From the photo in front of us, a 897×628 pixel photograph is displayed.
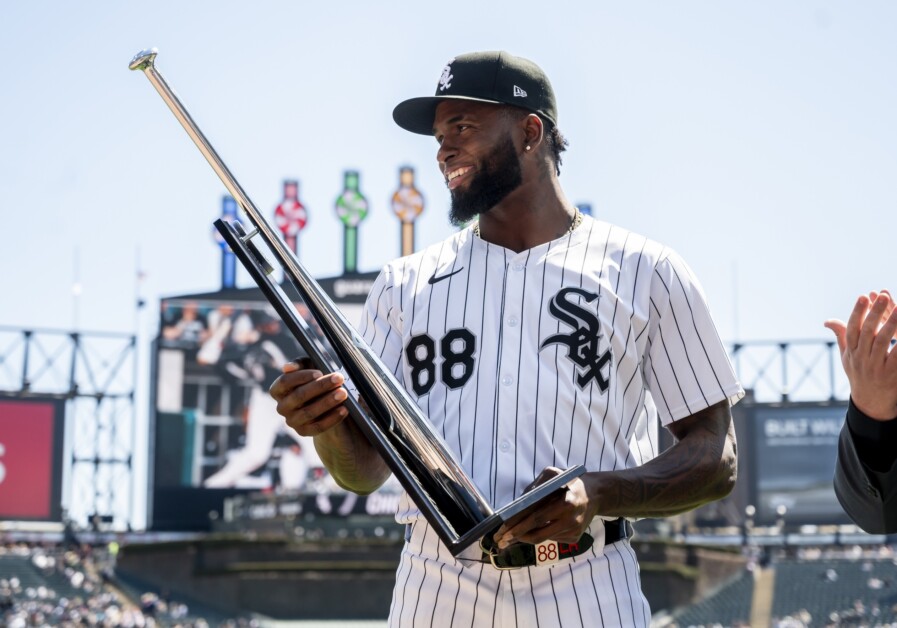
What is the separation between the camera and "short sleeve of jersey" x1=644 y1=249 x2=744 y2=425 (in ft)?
11.4

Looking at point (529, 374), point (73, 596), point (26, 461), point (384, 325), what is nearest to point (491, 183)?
point (384, 325)

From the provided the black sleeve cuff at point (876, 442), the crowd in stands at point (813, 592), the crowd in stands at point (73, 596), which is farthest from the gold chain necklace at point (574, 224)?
the crowd in stands at point (813, 592)

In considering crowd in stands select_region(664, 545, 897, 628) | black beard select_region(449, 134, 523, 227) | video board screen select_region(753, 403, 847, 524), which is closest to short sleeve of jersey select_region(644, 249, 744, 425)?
black beard select_region(449, 134, 523, 227)

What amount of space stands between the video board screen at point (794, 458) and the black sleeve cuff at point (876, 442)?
3546 cm

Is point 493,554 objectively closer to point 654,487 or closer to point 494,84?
point 654,487

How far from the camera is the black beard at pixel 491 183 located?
12.2 feet

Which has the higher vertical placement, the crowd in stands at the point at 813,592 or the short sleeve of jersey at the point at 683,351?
the short sleeve of jersey at the point at 683,351

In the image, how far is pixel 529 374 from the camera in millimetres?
3406

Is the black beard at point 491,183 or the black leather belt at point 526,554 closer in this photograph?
the black leather belt at point 526,554

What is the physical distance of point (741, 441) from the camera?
37.9m

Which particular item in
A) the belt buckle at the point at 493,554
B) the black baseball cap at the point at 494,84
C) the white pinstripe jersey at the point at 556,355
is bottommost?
the belt buckle at the point at 493,554

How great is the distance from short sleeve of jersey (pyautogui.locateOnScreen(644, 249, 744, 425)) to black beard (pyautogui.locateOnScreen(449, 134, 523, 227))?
49cm

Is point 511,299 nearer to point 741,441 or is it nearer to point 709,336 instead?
point 709,336

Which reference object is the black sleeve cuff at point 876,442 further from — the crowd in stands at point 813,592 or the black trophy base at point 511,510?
the crowd in stands at point 813,592
